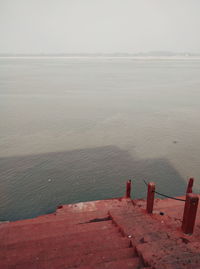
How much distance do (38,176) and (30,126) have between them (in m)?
7.54

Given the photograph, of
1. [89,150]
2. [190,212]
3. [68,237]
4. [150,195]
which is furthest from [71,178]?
[190,212]

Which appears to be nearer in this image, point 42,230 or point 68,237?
point 68,237

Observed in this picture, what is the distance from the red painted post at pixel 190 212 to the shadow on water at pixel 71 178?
14.8ft

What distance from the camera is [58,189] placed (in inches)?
351

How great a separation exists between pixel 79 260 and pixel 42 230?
140 cm

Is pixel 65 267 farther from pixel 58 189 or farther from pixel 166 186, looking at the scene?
pixel 166 186

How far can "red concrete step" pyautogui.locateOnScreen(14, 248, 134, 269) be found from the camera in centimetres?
314

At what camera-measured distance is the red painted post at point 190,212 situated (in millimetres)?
3842

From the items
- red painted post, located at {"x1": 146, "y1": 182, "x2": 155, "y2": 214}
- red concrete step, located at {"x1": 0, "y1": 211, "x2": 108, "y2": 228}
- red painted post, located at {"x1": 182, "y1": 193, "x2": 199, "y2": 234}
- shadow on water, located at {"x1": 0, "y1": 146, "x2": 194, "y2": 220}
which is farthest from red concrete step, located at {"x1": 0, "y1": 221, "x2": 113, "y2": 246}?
shadow on water, located at {"x1": 0, "y1": 146, "x2": 194, "y2": 220}

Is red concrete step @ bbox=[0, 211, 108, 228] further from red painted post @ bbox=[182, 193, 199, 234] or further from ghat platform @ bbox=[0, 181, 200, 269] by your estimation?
red painted post @ bbox=[182, 193, 199, 234]

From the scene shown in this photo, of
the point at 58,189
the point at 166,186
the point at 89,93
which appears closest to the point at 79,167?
the point at 58,189

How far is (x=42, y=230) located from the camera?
438 centimetres

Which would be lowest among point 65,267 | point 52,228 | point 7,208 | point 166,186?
point 7,208

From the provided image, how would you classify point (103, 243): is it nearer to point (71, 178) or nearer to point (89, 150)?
point (71, 178)
